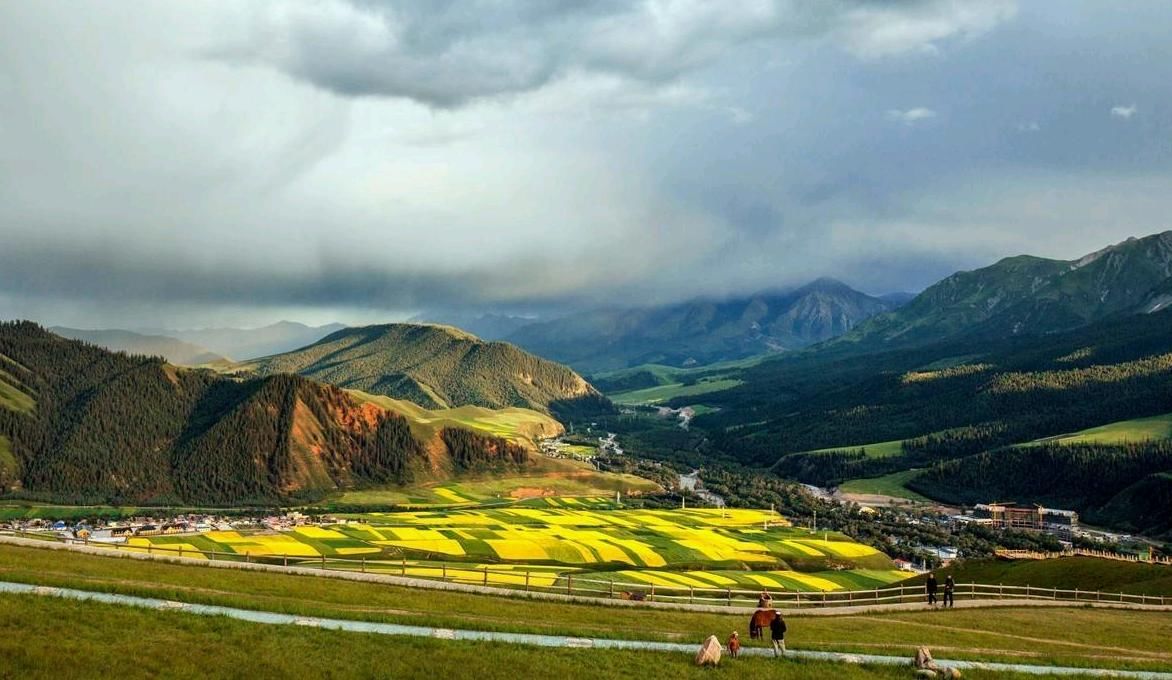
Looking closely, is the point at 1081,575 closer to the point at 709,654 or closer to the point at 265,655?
the point at 709,654

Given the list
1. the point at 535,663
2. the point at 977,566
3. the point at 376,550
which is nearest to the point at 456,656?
the point at 535,663

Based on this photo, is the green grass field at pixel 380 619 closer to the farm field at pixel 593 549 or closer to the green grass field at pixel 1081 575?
the green grass field at pixel 1081 575

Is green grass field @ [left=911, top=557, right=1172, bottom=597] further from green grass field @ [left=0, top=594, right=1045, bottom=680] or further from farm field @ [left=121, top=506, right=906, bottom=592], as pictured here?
green grass field @ [left=0, top=594, right=1045, bottom=680]

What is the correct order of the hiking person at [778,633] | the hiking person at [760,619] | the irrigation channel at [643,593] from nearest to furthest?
the hiking person at [778,633]
the hiking person at [760,619]
the irrigation channel at [643,593]

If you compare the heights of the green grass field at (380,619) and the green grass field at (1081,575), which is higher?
the green grass field at (380,619)

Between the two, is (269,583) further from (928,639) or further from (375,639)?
(928,639)

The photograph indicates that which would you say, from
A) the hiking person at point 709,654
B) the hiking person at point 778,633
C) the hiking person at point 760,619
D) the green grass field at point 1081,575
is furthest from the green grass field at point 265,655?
the green grass field at point 1081,575

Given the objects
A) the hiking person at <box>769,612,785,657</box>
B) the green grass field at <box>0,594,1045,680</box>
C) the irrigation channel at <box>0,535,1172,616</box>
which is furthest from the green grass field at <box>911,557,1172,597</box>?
the hiking person at <box>769,612,785,657</box>
